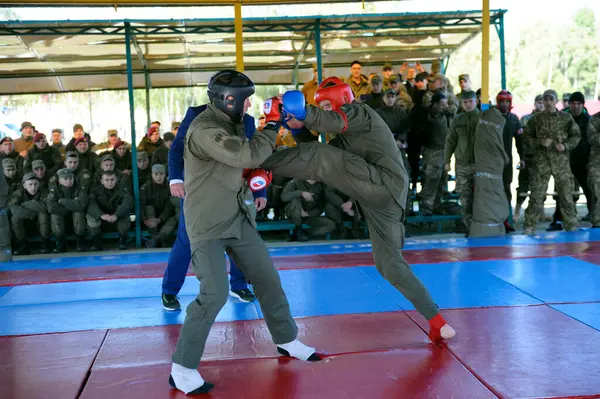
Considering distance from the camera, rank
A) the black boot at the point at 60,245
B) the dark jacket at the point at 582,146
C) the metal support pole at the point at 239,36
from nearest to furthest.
Answer: the metal support pole at the point at 239,36 → the black boot at the point at 60,245 → the dark jacket at the point at 582,146

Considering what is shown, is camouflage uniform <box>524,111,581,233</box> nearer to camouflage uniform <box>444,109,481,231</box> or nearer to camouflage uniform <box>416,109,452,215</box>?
camouflage uniform <box>444,109,481,231</box>

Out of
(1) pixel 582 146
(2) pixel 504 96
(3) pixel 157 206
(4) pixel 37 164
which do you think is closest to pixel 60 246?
(4) pixel 37 164

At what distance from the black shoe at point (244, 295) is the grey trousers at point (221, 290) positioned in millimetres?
1744

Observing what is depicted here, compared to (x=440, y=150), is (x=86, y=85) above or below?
above

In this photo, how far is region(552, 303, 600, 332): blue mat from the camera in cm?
493

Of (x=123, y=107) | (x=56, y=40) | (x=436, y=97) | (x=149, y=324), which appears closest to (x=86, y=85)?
(x=123, y=107)

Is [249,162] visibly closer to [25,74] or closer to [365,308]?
[365,308]

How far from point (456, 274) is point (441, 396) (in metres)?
3.40

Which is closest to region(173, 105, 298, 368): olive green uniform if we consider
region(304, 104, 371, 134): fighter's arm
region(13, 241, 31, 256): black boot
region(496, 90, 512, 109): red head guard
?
region(304, 104, 371, 134): fighter's arm

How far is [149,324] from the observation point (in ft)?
17.4

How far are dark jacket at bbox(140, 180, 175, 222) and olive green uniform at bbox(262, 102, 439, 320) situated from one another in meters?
5.83

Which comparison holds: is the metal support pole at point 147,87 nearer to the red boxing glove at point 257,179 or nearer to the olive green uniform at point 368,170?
the olive green uniform at point 368,170

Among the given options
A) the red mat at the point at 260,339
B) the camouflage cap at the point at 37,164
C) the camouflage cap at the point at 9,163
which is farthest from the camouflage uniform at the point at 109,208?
the red mat at the point at 260,339

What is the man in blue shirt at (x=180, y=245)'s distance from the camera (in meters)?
5.12
